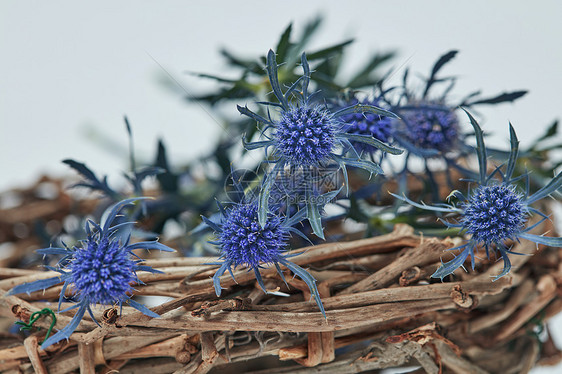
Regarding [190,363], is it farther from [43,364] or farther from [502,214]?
[502,214]

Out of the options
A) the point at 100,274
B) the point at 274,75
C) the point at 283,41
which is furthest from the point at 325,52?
the point at 100,274

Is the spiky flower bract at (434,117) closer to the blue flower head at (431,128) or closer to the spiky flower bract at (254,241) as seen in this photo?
the blue flower head at (431,128)

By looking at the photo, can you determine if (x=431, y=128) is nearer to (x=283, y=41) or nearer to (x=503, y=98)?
(x=503, y=98)

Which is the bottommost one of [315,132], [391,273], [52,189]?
[391,273]

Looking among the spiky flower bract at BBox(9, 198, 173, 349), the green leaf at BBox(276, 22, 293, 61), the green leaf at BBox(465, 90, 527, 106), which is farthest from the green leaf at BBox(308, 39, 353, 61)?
the spiky flower bract at BBox(9, 198, 173, 349)

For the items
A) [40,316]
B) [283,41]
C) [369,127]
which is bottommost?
[40,316]

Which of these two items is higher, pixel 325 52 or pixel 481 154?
pixel 325 52

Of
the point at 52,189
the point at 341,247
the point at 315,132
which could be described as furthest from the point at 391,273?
the point at 52,189

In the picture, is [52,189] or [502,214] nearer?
[502,214]

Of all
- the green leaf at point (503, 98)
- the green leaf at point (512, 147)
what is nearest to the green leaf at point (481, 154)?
the green leaf at point (512, 147)
